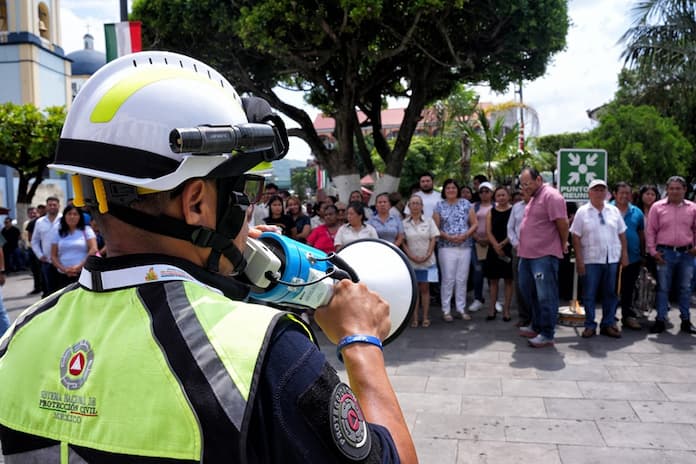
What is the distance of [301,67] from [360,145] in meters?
3.14

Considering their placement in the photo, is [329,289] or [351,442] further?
[329,289]

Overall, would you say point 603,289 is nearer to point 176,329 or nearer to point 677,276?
point 677,276

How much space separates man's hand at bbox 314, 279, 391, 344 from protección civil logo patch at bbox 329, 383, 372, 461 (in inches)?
11.1

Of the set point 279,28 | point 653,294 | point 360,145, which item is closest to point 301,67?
point 279,28

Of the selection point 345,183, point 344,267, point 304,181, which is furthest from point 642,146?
point 304,181

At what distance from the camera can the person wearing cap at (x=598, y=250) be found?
7.43 metres

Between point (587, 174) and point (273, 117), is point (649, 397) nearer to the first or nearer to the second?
point (587, 174)

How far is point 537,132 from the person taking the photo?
98.7ft

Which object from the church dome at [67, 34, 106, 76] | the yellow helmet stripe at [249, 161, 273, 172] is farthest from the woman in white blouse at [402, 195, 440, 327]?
the church dome at [67, 34, 106, 76]

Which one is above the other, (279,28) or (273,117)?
(279,28)

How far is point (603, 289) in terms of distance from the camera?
7.61 metres

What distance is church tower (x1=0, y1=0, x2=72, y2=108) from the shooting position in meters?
34.4

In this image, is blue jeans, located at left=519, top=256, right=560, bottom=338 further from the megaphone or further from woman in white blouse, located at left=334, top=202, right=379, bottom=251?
the megaphone

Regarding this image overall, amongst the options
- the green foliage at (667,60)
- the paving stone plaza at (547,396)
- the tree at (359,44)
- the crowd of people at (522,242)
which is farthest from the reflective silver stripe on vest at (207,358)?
the green foliage at (667,60)
